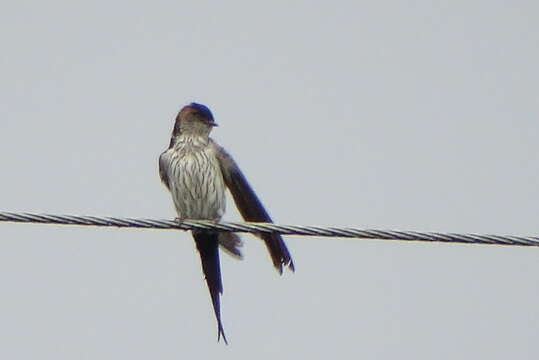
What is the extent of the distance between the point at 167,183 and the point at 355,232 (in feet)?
9.94

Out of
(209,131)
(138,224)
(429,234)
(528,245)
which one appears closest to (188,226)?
(138,224)

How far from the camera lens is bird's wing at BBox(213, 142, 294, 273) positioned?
735 cm

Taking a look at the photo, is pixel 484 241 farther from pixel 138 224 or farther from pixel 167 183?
pixel 167 183

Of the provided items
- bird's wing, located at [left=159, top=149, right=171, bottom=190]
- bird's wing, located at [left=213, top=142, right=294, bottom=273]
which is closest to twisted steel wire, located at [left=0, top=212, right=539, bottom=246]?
bird's wing, located at [left=213, top=142, right=294, bottom=273]

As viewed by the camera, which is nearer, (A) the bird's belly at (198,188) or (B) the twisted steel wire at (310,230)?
(B) the twisted steel wire at (310,230)

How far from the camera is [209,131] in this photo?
8.78 metres

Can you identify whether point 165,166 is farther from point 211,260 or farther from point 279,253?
point 279,253

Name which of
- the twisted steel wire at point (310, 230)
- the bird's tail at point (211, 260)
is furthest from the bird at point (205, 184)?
the twisted steel wire at point (310, 230)

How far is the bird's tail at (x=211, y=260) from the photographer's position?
800 centimetres

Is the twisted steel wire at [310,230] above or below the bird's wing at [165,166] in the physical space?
below

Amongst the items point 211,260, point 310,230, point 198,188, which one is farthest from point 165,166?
point 310,230

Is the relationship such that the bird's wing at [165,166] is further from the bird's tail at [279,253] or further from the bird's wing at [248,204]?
the bird's tail at [279,253]

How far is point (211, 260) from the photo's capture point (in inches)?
316

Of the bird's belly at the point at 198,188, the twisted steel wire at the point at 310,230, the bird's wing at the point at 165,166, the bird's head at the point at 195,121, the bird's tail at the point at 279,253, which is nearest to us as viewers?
the twisted steel wire at the point at 310,230
